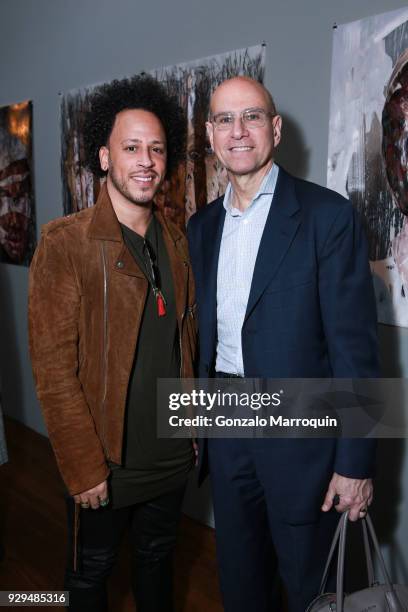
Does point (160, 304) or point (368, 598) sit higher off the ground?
point (160, 304)

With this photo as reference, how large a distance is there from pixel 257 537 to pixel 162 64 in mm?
2119

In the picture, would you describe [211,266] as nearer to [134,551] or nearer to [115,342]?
[115,342]

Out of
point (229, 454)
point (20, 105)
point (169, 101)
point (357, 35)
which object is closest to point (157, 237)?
point (169, 101)

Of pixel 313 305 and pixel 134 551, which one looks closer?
pixel 313 305

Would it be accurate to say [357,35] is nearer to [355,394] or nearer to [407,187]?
[407,187]

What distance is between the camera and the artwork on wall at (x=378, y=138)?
5.97ft

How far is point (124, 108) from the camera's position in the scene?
1.73 meters

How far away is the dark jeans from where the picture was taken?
5.53 feet

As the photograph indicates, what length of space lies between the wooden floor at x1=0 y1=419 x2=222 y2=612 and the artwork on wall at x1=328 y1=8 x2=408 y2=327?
138cm

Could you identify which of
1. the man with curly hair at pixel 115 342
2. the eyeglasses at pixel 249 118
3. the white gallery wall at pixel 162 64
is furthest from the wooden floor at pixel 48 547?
the eyeglasses at pixel 249 118

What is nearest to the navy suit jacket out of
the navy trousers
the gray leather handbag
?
the navy trousers

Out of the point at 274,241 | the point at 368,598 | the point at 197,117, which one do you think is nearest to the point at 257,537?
the point at 368,598

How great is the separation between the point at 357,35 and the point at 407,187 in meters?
0.55

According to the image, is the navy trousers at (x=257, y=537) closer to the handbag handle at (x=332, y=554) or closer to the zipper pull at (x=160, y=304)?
the handbag handle at (x=332, y=554)
